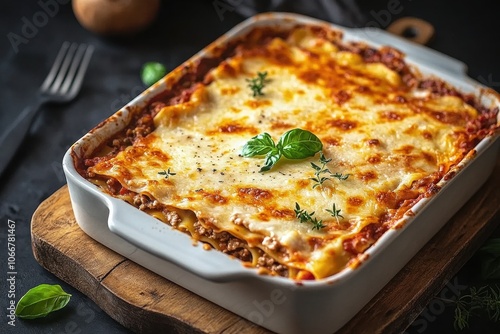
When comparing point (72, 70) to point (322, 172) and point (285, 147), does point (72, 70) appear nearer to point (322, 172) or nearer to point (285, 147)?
→ point (285, 147)

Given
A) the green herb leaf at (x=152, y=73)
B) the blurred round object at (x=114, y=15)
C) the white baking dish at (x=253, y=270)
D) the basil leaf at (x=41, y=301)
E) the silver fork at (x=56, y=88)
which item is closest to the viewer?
the white baking dish at (x=253, y=270)

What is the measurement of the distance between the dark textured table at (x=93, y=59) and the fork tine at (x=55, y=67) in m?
0.07

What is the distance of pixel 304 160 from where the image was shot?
4.02 metres

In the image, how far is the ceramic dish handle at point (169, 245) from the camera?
3383 mm

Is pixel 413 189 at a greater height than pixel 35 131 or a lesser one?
greater

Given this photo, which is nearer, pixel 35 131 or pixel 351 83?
pixel 351 83

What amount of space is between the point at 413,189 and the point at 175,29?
268cm

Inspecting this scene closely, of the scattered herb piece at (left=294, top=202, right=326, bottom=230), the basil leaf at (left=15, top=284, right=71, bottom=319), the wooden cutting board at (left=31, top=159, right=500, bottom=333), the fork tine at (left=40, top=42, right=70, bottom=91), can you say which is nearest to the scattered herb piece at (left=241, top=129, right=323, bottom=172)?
the scattered herb piece at (left=294, top=202, right=326, bottom=230)

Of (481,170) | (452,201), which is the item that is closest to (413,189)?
(452,201)

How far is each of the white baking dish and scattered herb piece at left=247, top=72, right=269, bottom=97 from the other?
0.72 metres

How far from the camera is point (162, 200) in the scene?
3783 mm

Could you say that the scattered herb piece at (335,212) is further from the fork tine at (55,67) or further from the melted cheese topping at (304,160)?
the fork tine at (55,67)

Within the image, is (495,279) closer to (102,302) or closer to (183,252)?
(183,252)

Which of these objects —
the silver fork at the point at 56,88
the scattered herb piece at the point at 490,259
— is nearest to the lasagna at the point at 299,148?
the scattered herb piece at the point at 490,259
